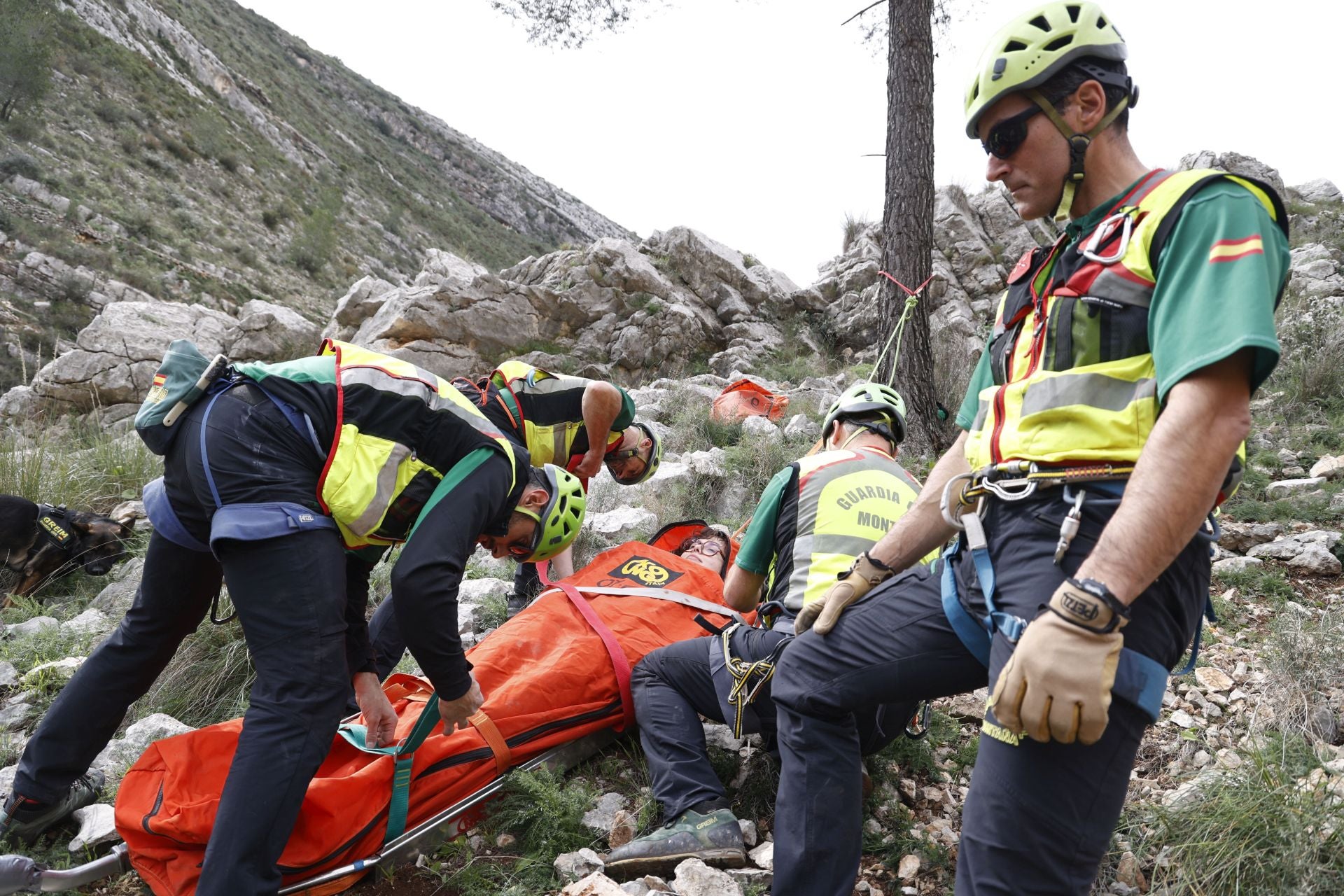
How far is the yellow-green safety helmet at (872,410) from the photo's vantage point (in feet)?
9.72

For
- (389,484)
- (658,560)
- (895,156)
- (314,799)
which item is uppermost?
(895,156)

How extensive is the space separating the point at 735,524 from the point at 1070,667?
4.08 metres

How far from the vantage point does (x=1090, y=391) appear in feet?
4.31

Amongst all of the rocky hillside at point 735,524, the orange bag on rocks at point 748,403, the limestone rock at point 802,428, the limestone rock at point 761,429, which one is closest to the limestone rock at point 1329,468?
the rocky hillside at point 735,524

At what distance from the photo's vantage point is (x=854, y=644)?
5.64 feet

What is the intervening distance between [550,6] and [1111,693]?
7.51m

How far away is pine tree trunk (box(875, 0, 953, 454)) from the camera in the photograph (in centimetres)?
574

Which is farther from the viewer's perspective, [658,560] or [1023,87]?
[658,560]

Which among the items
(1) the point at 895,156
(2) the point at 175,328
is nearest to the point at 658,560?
(1) the point at 895,156

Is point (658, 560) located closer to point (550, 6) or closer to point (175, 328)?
point (550, 6)

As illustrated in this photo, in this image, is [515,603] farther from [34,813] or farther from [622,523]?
[34,813]

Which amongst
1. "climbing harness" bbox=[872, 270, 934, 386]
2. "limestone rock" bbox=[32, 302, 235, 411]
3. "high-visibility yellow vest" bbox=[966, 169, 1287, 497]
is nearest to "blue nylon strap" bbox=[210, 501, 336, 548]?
"high-visibility yellow vest" bbox=[966, 169, 1287, 497]

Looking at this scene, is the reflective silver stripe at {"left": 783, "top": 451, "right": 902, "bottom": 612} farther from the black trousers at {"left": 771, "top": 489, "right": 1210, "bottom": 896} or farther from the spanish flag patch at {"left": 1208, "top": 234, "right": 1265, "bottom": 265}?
the spanish flag patch at {"left": 1208, "top": 234, "right": 1265, "bottom": 265}

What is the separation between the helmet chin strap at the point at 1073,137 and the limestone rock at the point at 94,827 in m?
3.10
